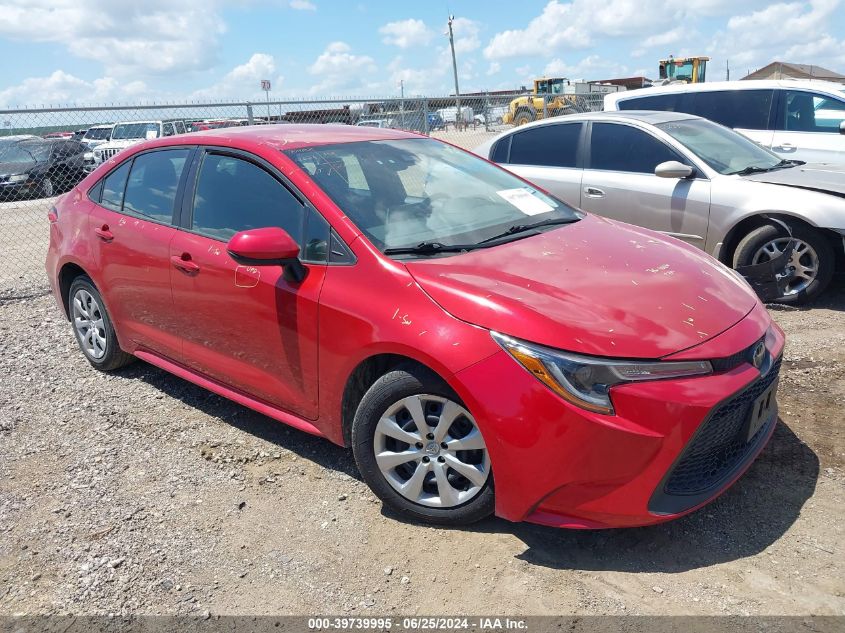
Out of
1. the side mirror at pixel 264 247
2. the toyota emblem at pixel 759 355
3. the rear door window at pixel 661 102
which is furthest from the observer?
the rear door window at pixel 661 102

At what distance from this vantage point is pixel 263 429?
3969 millimetres

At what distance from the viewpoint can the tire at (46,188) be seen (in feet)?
49.5

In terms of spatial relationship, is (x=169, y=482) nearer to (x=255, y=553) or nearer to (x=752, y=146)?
(x=255, y=553)

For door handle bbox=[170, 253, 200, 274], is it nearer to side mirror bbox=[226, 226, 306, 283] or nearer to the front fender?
side mirror bbox=[226, 226, 306, 283]

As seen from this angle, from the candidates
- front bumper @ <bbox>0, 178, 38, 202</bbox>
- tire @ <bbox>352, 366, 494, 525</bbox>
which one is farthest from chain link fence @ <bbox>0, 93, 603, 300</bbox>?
tire @ <bbox>352, 366, 494, 525</bbox>

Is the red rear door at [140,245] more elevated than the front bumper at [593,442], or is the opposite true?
the red rear door at [140,245]

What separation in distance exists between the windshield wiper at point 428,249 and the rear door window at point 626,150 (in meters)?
3.67

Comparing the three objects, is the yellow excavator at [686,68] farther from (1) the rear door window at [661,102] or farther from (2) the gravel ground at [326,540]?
(2) the gravel ground at [326,540]

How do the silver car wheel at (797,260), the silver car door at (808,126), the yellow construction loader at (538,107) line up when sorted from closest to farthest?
the silver car wheel at (797,260), the silver car door at (808,126), the yellow construction loader at (538,107)

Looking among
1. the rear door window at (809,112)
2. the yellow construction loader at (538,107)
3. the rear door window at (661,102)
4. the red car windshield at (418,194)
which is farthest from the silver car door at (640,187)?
the yellow construction loader at (538,107)

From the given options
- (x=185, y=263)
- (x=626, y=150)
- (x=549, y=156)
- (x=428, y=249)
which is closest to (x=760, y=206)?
(x=626, y=150)

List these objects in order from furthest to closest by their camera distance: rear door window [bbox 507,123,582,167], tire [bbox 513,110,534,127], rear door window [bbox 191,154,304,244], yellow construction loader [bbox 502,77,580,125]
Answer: tire [bbox 513,110,534,127] < yellow construction loader [bbox 502,77,580,125] < rear door window [bbox 507,123,582,167] < rear door window [bbox 191,154,304,244]

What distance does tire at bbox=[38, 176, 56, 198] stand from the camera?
49.5 feet

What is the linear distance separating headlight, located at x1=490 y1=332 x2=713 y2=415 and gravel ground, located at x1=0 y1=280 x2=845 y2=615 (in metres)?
0.71
